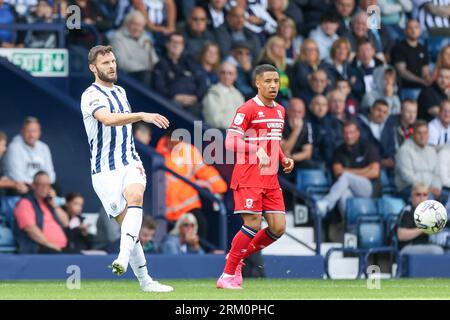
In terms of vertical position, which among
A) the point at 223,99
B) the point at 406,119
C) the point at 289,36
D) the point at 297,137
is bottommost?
the point at 297,137

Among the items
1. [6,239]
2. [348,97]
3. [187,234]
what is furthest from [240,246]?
[348,97]

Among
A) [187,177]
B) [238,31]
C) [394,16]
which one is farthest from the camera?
[394,16]

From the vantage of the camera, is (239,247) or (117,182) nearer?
(117,182)

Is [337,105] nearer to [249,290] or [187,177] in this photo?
[187,177]

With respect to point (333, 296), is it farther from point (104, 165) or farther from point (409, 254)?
point (409, 254)

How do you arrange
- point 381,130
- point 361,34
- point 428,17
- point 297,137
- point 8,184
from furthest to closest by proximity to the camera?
point 428,17 < point 361,34 < point 381,130 < point 297,137 < point 8,184

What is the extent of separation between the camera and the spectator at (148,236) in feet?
57.5

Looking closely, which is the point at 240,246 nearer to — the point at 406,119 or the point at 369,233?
the point at 369,233

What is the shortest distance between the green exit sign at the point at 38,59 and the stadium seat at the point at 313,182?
3.27 metres

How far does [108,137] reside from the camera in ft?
44.5

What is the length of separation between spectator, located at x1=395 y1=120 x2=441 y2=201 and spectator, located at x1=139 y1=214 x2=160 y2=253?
3910mm

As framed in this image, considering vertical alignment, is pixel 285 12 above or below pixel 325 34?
above

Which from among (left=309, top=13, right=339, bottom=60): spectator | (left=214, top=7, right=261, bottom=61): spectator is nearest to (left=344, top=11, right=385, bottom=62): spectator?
(left=309, top=13, right=339, bottom=60): spectator

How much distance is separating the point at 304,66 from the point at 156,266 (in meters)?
4.67
